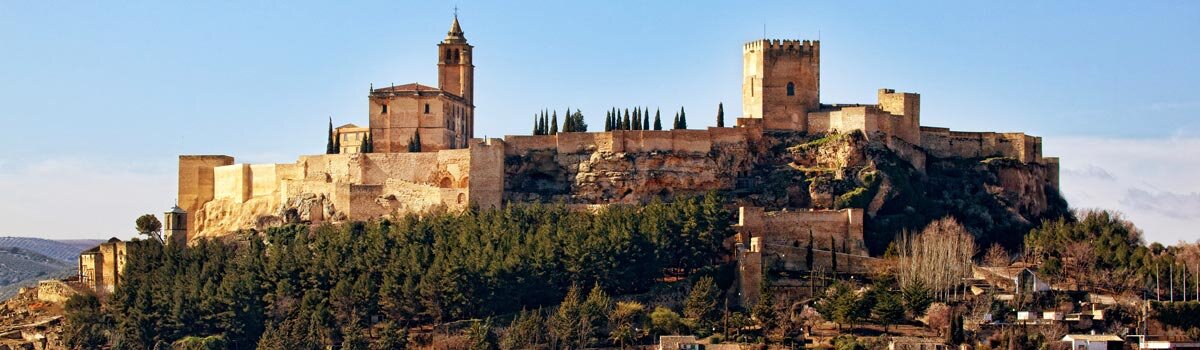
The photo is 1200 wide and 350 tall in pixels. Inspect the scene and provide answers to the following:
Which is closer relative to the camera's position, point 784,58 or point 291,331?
point 291,331

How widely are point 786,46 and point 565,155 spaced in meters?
8.46

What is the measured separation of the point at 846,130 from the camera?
209 ft

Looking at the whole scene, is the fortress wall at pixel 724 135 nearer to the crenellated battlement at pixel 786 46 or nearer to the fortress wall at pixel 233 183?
the crenellated battlement at pixel 786 46

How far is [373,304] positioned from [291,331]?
8.19 ft

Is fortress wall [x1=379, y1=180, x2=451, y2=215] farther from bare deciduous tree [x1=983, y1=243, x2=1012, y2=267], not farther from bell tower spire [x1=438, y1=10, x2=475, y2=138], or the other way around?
bare deciduous tree [x1=983, y1=243, x2=1012, y2=267]

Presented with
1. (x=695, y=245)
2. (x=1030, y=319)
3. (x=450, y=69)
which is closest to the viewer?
(x=1030, y=319)

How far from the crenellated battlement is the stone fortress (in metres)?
0.03

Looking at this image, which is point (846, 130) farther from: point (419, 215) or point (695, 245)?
point (419, 215)

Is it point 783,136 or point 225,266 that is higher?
point 783,136

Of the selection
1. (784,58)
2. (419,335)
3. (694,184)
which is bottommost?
(419,335)

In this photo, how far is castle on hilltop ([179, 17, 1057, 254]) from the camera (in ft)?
207

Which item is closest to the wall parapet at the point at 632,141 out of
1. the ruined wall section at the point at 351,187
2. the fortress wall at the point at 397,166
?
the ruined wall section at the point at 351,187

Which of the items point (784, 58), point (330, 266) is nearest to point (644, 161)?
point (784, 58)

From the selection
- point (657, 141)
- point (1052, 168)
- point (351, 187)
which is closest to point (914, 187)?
point (1052, 168)
